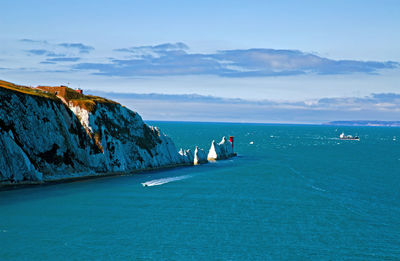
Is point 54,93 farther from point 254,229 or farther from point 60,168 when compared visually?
point 254,229

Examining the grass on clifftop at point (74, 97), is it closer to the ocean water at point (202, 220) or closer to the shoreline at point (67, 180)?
the shoreline at point (67, 180)

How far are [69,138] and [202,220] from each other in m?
38.9

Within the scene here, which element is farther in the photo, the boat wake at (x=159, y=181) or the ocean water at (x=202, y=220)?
the boat wake at (x=159, y=181)

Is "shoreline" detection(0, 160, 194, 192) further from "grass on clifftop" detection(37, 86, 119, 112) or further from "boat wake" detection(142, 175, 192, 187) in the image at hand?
"grass on clifftop" detection(37, 86, 119, 112)

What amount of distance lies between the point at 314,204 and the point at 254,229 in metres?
15.7

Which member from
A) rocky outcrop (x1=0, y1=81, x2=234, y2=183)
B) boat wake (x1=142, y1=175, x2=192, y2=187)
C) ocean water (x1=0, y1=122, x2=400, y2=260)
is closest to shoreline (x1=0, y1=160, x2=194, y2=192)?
rocky outcrop (x1=0, y1=81, x2=234, y2=183)

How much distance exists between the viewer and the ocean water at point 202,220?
111 ft

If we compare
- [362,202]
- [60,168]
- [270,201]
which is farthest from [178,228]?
[60,168]

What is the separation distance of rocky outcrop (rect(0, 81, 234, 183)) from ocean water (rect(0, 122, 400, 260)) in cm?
568

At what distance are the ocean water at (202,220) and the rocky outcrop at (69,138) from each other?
5.68m

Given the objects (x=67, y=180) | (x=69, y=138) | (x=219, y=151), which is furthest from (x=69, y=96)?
(x=219, y=151)

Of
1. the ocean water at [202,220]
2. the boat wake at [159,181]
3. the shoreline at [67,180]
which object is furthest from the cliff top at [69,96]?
the boat wake at [159,181]

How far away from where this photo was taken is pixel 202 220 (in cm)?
4369

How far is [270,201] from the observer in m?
54.1
